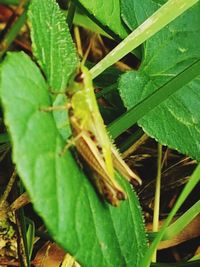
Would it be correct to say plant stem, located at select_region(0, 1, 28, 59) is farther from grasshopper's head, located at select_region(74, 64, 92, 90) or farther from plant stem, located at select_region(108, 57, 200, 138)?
plant stem, located at select_region(108, 57, 200, 138)

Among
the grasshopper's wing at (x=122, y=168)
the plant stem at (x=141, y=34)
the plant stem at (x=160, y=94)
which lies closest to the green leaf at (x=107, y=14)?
the plant stem at (x=141, y=34)

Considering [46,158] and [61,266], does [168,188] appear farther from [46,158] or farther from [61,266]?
[46,158]

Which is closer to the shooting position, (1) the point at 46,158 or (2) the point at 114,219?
(1) the point at 46,158

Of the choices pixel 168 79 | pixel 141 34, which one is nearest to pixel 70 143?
pixel 141 34

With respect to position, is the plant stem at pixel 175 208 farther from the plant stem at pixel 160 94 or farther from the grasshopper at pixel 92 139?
the plant stem at pixel 160 94

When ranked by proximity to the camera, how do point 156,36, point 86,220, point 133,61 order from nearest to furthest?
point 86,220 < point 156,36 < point 133,61

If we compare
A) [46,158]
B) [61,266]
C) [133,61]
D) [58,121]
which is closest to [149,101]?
[58,121]
